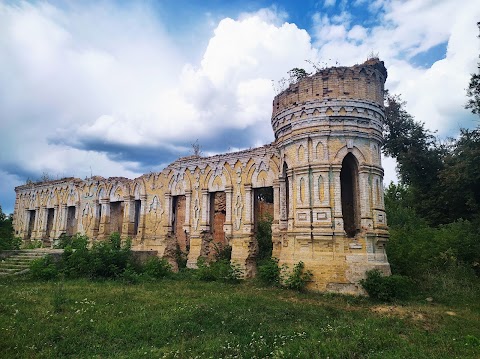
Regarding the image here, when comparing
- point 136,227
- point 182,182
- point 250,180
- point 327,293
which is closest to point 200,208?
point 182,182

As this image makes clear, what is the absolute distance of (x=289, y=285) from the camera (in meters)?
10.1

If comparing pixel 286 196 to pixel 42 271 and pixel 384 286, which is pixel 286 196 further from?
pixel 42 271

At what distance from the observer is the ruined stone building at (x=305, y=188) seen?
1016cm

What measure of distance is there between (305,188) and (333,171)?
95 centimetres

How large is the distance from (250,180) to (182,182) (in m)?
3.72

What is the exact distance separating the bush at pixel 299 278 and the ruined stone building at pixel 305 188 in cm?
18

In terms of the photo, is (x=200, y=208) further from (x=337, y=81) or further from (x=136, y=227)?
(x=337, y=81)

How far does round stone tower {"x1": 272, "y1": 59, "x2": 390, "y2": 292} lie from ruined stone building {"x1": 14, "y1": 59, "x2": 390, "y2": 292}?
3 centimetres

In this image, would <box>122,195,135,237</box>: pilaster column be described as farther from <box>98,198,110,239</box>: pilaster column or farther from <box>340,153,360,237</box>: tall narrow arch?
<box>340,153,360,237</box>: tall narrow arch

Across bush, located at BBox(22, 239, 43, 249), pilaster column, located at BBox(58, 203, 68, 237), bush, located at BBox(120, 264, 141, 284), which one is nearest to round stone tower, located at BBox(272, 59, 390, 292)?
bush, located at BBox(120, 264, 141, 284)

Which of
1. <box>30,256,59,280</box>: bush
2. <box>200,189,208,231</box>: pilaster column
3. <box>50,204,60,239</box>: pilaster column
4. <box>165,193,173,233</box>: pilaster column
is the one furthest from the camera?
<box>50,204,60,239</box>: pilaster column

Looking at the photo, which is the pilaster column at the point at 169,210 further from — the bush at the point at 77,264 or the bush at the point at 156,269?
the bush at the point at 77,264

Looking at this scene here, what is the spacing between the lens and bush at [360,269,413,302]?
911 centimetres

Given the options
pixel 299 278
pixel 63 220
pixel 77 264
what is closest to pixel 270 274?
pixel 299 278
